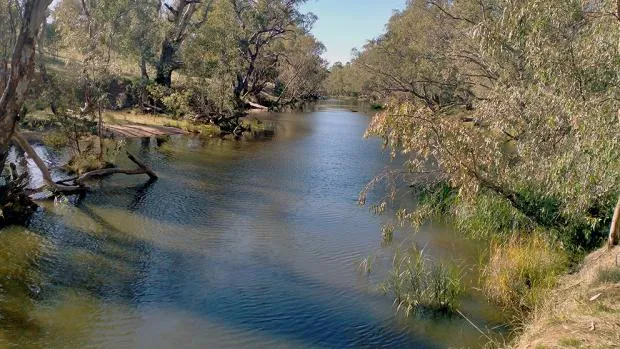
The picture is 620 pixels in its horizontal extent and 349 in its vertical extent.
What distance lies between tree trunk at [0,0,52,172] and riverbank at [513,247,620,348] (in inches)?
445

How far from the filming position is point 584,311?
7.83 metres

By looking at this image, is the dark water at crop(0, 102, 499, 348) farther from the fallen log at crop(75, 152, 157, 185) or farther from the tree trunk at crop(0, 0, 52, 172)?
the tree trunk at crop(0, 0, 52, 172)

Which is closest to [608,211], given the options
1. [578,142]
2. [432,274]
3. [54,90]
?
[578,142]

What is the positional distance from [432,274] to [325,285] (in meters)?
2.32

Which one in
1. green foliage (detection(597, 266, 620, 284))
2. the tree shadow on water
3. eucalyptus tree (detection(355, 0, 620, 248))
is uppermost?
eucalyptus tree (detection(355, 0, 620, 248))

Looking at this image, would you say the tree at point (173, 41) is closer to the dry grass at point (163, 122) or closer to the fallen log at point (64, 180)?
the dry grass at point (163, 122)

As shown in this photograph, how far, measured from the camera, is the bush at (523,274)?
10492 mm

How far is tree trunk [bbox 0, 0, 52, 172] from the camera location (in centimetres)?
1174

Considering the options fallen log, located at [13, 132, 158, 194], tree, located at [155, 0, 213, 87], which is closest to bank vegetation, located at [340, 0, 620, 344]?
fallen log, located at [13, 132, 158, 194]

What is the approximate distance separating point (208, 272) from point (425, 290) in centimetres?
481

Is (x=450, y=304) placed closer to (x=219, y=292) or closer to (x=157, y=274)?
(x=219, y=292)

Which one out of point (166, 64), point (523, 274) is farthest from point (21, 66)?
point (166, 64)

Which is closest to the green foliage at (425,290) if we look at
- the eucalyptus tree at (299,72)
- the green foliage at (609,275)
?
the green foliage at (609,275)

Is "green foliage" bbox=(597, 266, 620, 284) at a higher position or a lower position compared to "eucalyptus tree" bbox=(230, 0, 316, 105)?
lower
